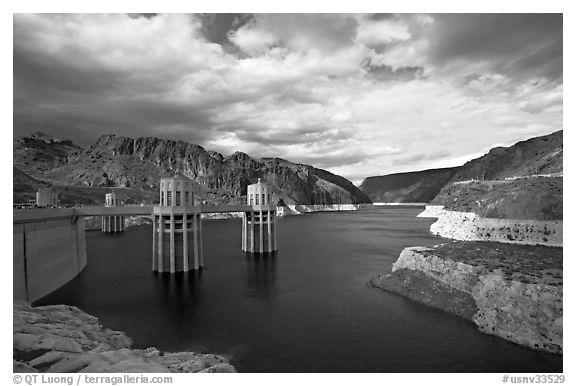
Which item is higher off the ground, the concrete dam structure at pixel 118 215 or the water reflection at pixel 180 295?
the concrete dam structure at pixel 118 215

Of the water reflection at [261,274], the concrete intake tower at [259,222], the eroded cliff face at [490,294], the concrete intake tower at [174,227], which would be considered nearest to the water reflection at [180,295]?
the concrete intake tower at [174,227]

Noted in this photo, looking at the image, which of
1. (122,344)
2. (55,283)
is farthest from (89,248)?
(122,344)

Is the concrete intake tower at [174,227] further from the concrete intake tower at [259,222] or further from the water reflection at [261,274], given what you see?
the concrete intake tower at [259,222]

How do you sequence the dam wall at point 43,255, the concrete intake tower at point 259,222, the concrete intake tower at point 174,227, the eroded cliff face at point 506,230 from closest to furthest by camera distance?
1. the dam wall at point 43,255
2. the concrete intake tower at point 174,227
3. the eroded cliff face at point 506,230
4. the concrete intake tower at point 259,222

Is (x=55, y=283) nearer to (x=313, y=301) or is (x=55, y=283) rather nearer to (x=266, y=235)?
(x=313, y=301)

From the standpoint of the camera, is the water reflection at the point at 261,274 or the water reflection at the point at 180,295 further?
the water reflection at the point at 261,274

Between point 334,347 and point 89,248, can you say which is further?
point 89,248
